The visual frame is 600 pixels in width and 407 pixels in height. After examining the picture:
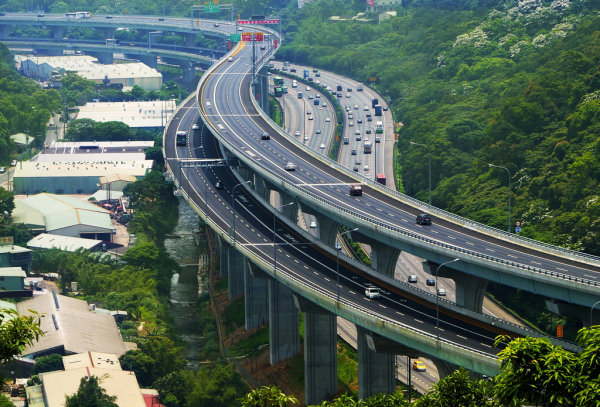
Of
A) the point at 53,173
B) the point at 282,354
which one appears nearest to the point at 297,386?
the point at 282,354

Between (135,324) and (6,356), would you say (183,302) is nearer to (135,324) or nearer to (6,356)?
(135,324)

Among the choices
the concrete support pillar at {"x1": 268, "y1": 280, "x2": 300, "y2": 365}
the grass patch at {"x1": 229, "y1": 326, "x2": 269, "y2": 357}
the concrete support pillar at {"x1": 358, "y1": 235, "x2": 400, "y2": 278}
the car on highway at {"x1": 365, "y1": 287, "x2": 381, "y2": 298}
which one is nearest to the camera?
the car on highway at {"x1": 365, "y1": 287, "x2": 381, "y2": 298}

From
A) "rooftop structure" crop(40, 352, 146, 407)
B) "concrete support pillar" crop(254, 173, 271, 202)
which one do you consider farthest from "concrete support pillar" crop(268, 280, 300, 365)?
"concrete support pillar" crop(254, 173, 271, 202)

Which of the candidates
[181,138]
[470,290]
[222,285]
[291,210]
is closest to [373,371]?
[470,290]

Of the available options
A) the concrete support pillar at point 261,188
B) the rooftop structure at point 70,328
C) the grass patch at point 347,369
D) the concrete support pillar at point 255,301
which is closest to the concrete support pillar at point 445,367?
the grass patch at point 347,369

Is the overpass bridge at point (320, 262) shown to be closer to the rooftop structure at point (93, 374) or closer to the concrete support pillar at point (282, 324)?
the concrete support pillar at point (282, 324)

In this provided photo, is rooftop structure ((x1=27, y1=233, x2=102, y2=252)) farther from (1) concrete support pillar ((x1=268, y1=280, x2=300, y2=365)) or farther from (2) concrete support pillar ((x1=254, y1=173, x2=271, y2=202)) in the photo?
(1) concrete support pillar ((x1=268, y1=280, x2=300, y2=365))
